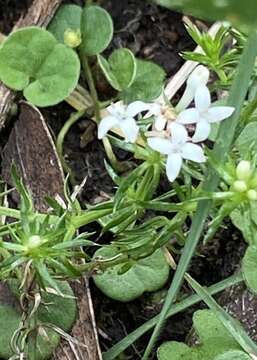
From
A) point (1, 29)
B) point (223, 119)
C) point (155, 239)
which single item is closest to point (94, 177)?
point (1, 29)

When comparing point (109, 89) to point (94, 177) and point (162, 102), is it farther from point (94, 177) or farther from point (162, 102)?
point (162, 102)

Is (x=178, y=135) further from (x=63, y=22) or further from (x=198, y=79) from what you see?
(x=63, y=22)

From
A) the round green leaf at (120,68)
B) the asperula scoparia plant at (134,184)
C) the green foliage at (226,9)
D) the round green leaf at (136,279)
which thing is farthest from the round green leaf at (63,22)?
the green foliage at (226,9)

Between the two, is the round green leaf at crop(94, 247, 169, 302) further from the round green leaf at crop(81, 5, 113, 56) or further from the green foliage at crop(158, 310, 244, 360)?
the round green leaf at crop(81, 5, 113, 56)

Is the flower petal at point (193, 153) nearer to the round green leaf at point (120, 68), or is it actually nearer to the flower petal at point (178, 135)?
the flower petal at point (178, 135)

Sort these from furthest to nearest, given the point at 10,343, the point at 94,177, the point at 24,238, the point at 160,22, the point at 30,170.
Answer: the point at 160,22 < the point at 94,177 < the point at 30,170 < the point at 10,343 < the point at 24,238

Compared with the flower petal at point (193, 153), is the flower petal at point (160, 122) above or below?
above

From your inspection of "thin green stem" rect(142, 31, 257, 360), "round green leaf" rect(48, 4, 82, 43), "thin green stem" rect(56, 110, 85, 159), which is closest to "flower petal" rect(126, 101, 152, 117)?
"thin green stem" rect(142, 31, 257, 360)
